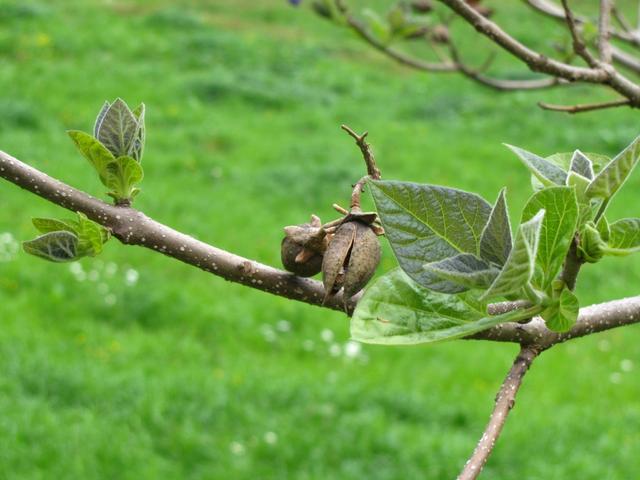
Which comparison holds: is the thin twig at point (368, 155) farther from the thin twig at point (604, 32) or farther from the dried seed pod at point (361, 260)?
the thin twig at point (604, 32)

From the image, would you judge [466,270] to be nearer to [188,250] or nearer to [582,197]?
[582,197]

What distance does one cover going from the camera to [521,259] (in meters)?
0.66

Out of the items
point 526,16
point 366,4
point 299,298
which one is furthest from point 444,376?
point 526,16

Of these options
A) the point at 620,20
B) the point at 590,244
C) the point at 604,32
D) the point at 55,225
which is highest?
the point at 590,244

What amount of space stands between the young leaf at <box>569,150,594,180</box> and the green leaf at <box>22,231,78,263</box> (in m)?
0.49

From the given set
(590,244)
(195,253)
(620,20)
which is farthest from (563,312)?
(620,20)

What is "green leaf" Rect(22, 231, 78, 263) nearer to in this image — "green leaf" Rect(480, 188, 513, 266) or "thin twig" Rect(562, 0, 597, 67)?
"green leaf" Rect(480, 188, 513, 266)

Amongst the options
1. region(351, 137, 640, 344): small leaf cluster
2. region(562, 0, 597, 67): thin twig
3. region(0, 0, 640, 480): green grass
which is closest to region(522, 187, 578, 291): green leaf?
region(351, 137, 640, 344): small leaf cluster

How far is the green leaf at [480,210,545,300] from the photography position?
65 cm

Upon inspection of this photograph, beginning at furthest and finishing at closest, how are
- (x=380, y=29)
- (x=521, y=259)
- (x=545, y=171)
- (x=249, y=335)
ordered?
(x=249, y=335)
(x=380, y=29)
(x=545, y=171)
(x=521, y=259)

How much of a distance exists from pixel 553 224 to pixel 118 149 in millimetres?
486

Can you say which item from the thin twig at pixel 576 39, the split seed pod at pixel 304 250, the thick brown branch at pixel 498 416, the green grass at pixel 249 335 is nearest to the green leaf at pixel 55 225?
the split seed pod at pixel 304 250

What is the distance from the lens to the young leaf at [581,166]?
0.87 meters

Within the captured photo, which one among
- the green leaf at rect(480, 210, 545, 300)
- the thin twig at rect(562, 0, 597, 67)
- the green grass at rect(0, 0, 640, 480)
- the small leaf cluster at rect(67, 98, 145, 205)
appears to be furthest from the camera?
the green grass at rect(0, 0, 640, 480)
